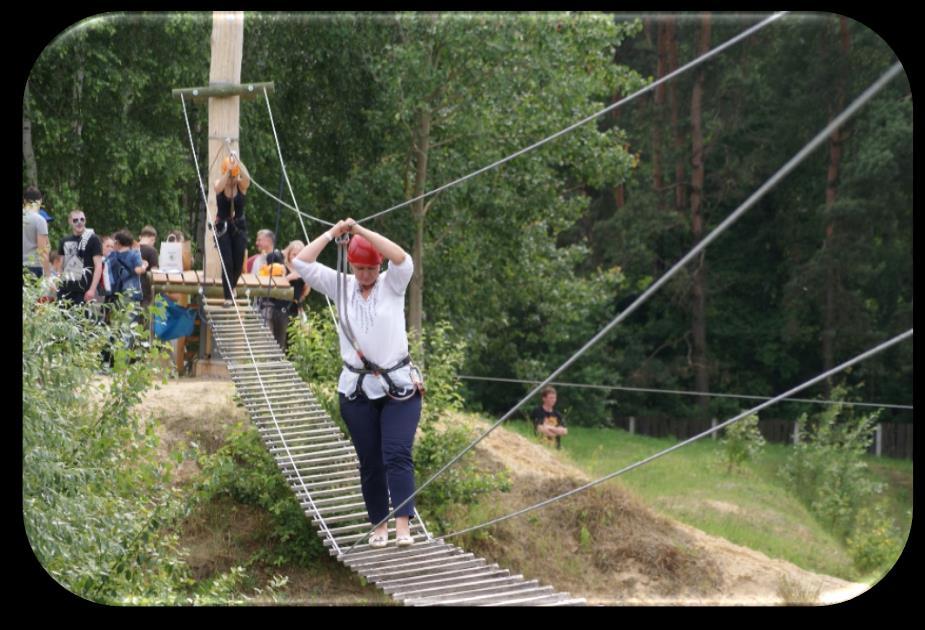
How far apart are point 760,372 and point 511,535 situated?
6885mm

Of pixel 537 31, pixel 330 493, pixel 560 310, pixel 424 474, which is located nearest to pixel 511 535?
pixel 424 474

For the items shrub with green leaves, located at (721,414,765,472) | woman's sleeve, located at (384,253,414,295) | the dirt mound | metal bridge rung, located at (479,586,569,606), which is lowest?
shrub with green leaves, located at (721,414,765,472)

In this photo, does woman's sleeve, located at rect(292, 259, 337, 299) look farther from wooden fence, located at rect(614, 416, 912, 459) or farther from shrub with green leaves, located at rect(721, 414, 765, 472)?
wooden fence, located at rect(614, 416, 912, 459)

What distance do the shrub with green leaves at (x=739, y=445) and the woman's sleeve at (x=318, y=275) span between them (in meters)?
8.24

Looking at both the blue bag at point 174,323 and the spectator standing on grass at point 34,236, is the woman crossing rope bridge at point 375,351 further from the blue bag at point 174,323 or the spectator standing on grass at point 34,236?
the blue bag at point 174,323

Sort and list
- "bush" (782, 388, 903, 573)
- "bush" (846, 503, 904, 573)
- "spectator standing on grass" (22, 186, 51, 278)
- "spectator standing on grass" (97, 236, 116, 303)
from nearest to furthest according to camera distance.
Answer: "spectator standing on grass" (22, 186, 51, 278)
"spectator standing on grass" (97, 236, 116, 303)
"bush" (846, 503, 904, 573)
"bush" (782, 388, 903, 573)

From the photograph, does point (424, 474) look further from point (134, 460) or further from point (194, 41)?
point (194, 41)

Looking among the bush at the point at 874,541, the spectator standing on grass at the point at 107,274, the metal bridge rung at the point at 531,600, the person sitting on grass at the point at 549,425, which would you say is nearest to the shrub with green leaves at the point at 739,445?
the bush at the point at 874,541

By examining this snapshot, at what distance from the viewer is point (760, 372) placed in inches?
603

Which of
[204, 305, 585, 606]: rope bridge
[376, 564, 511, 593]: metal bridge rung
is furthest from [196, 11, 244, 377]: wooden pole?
[376, 564, 511, 593]: metal bridge rung

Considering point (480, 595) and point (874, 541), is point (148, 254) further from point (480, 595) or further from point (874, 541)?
point (874, 541)

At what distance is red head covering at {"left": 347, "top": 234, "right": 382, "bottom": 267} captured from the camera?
Result: 5.57 metres

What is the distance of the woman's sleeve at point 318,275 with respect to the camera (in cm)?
561

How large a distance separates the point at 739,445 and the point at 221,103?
6.82 metres
